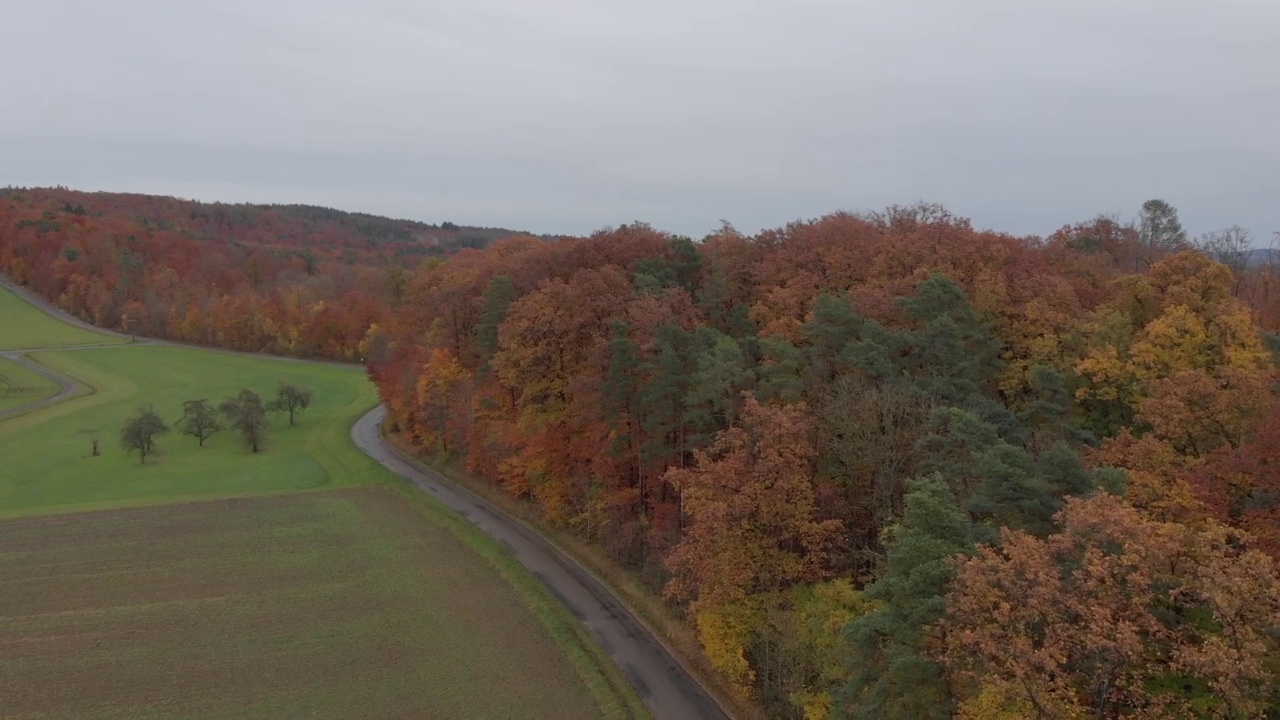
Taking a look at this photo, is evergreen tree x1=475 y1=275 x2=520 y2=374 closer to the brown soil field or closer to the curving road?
the curving road

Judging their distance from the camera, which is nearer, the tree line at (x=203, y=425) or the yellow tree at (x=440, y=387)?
the yellow tree at (x=440, y=387)

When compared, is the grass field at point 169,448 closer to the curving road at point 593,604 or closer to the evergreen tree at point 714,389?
the curving road at point 593,604

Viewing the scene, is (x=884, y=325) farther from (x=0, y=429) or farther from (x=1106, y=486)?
(x=0, y=429)

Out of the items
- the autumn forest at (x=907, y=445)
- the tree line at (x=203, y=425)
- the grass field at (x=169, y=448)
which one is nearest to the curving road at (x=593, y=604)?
the autumn forest at (x=907, y=445)

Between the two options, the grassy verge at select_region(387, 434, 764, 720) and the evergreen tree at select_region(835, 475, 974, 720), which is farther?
the grassy verge at select_region(387, 434, 764, 720)

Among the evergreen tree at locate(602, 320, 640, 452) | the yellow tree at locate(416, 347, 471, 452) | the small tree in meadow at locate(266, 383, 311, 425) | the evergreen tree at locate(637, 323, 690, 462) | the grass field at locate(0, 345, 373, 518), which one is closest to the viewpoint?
the evergreen tree at locate(637, 323, 690, 462)

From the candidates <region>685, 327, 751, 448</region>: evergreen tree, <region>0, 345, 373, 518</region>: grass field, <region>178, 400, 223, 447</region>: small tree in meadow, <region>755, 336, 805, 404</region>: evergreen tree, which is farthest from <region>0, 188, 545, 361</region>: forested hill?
<region>755, 336, 805, 404</region>: evergreen tree

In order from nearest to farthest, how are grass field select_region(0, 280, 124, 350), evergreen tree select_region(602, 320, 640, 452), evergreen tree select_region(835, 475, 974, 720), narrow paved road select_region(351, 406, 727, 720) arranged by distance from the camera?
evergreen tree select_region(835, 475, 974, 720) → narrow paved road select_region(351, 406, 727, 720) → evergreen tree select_region(602, 320, 640, 452) → grass field select_region(0, 280, 124, 350)

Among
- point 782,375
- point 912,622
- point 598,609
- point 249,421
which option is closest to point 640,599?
point 598,609
